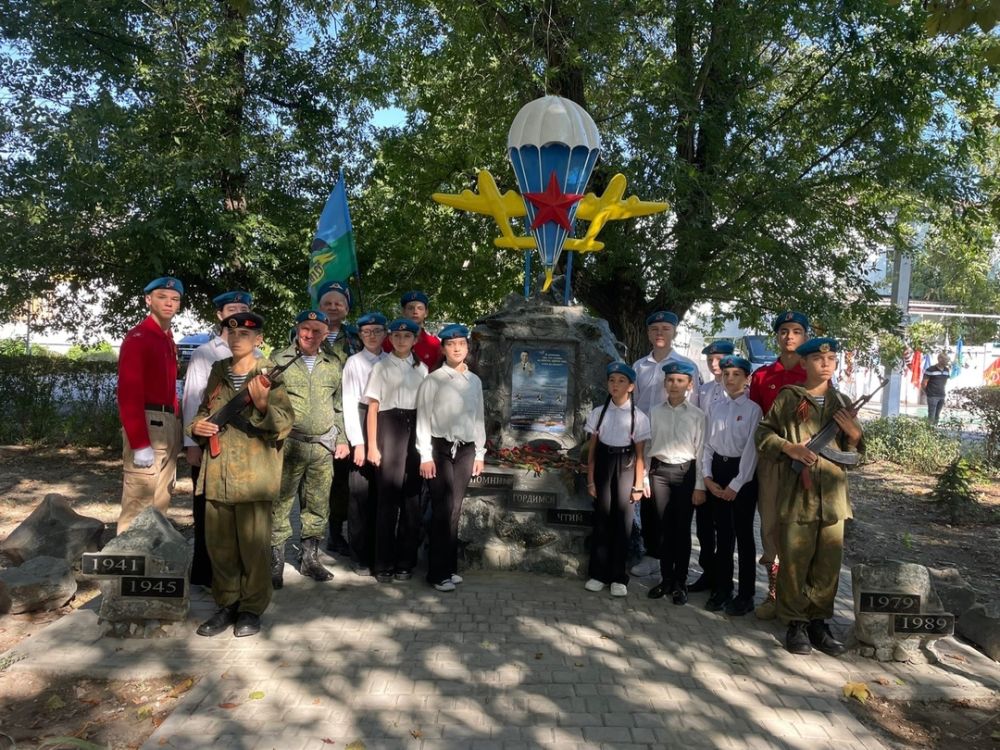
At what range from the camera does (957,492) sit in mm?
7809

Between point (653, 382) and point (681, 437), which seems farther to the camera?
point (653, 382)

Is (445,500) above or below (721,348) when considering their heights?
below

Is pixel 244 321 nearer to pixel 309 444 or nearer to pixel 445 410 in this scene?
pixel 309 444

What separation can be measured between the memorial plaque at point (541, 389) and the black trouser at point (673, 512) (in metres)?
1.28

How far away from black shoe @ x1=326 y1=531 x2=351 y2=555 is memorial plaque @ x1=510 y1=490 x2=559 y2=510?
5.00 feet

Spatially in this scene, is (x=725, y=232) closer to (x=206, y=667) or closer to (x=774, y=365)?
(x=774, y=365)

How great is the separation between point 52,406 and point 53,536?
5379 millimetres

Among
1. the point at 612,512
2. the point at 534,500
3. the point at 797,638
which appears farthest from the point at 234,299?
the point at 797,638

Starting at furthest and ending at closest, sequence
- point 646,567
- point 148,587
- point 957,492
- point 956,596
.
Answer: point 957,492
point 646,567
point 956,596
point 148,587

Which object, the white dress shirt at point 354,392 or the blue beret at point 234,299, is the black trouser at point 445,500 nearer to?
the white dress shirt at point 354,392

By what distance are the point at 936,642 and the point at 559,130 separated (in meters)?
4.80

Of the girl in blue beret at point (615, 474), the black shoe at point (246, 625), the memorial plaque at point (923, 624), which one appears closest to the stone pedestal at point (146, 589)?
the black shoe at point (246, 625)

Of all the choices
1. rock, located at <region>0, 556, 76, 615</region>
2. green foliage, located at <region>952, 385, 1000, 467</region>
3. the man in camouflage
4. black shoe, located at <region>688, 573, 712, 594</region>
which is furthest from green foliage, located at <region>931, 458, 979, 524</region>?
rock, located at <region>0, 556, 76, 615</region>

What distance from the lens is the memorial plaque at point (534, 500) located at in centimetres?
536
